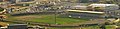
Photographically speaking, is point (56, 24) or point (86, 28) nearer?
point (86, 28)

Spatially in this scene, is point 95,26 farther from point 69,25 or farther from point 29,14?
point 29,14

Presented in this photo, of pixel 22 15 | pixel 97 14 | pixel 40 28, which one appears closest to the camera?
pixel 40 28

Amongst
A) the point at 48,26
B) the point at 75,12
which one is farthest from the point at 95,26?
the point at 75,12

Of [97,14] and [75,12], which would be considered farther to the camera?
[75,12]

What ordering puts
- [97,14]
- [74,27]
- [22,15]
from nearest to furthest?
[74,27], [97,14], [22,15]

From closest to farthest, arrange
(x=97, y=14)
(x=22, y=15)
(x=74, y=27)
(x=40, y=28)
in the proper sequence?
1. (x=40, y=28)
2. (x=74, y=27)
3. (x=97, y=14)
4. (x=22, y=15)

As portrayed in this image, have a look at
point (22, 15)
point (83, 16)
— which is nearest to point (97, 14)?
point (83, 16)

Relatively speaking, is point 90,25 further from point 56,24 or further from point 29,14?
point 29,14

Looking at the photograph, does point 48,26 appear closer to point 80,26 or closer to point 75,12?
point 80,26
